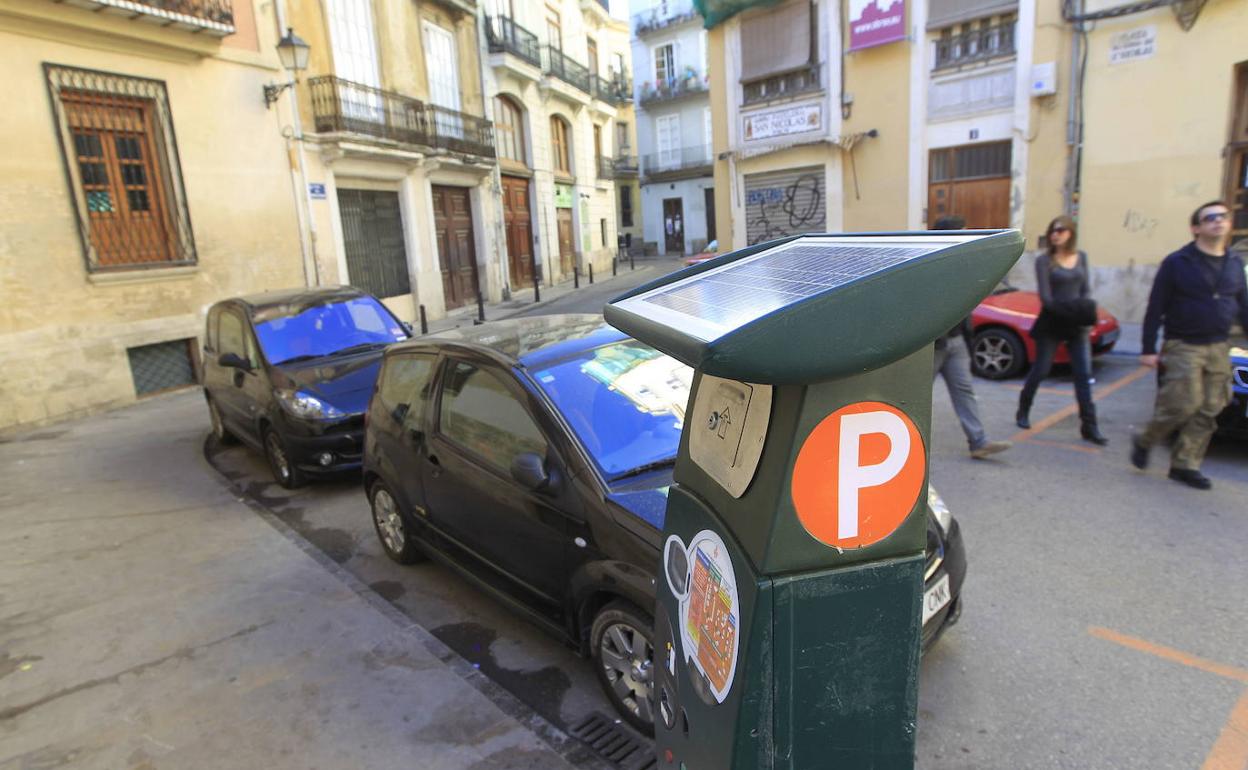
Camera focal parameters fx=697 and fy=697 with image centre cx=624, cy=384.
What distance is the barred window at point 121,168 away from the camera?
10.1 meters

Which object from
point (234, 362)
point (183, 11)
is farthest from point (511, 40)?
point (234, 362)

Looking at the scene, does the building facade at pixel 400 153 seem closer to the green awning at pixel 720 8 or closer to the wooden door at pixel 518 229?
the wooden door at pixel 518 229

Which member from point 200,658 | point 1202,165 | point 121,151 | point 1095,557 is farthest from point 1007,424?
point 121,151

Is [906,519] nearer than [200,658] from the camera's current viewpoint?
Yes

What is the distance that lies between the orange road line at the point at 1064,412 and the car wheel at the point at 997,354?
2.87 ft

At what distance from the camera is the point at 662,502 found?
282cm

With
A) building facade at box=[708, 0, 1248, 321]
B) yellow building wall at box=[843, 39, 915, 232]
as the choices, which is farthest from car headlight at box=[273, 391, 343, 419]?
yellow building wall at box=[843, 39, 915, 232]

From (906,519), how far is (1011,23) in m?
13.9

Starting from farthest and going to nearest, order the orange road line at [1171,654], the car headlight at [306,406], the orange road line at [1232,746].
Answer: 1. the car headlight at [306,406]
2. the orange road line at [1171,654]
3. the orange road line at [1232,746]

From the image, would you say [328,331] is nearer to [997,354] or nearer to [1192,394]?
[1192,394]

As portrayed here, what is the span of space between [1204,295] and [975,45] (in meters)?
10.2

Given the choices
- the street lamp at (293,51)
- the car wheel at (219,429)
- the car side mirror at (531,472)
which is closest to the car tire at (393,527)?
the car side mirror at (531,472)

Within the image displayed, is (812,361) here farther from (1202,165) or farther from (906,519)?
(1202,165)

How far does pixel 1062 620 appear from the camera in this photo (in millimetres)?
3320
